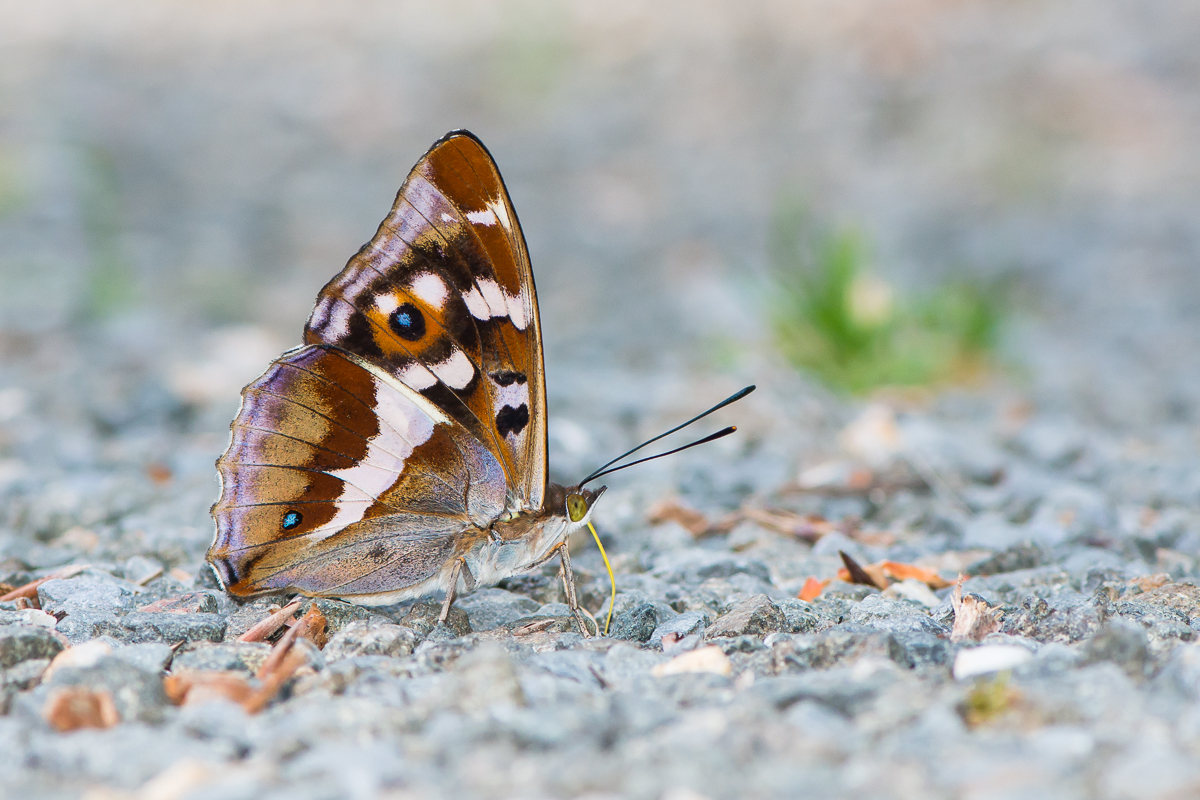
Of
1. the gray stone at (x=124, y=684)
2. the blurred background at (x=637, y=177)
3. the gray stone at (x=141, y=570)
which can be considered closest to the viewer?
the gray stone at (x=124, y=684)

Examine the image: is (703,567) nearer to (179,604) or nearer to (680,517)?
(680,517)

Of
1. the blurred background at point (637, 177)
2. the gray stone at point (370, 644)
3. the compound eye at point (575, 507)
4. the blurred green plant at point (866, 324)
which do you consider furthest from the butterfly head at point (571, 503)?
the blurred green plant at point (866, 324)

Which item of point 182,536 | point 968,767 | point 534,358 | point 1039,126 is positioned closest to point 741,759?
point 968,767

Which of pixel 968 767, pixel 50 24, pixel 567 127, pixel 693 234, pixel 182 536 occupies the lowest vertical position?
pixel 968 767

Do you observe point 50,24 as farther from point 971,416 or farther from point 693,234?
point 971,416

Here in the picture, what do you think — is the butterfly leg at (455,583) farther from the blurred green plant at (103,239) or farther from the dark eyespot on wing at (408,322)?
the blurred green plant at (103,239)
